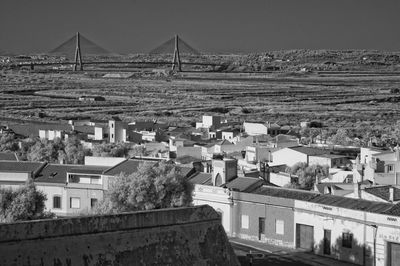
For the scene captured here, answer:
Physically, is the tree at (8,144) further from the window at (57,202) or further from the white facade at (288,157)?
the window at (57,202)

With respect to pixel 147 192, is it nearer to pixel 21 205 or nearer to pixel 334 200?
pixel 21 205

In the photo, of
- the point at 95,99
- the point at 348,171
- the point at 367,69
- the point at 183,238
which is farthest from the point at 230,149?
the point at 367,69

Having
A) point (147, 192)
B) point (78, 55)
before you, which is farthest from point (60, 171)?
point (78, 55)

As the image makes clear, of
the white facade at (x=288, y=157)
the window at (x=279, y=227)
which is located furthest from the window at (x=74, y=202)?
the white facade at (x=288, y=157)

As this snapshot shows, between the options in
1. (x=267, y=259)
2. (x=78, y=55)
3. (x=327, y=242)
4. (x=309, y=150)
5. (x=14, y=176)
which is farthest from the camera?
(x=78, y=55)

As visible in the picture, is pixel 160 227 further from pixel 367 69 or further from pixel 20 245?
pixel 367 69

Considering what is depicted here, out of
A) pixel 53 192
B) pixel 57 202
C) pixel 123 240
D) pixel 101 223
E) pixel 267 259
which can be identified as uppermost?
pixel 101 223
